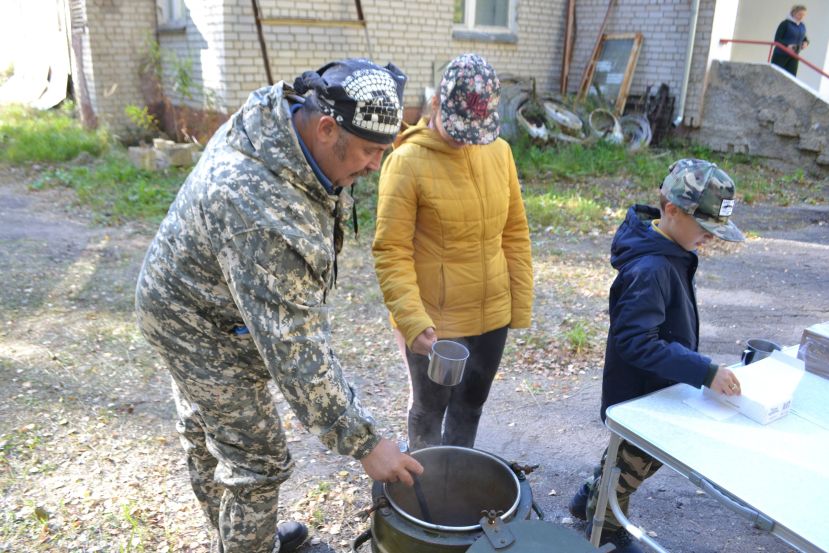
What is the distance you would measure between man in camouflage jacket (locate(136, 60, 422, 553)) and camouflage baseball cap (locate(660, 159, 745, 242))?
1.03m

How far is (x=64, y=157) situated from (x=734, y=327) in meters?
8.52

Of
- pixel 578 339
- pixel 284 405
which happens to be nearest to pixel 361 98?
pixel 284 405

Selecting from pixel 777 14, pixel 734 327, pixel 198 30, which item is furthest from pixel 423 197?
pixel 777 14

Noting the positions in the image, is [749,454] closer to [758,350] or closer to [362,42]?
[758,350]

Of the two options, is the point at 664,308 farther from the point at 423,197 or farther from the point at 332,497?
the point at 332,497

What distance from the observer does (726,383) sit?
74.9 inches

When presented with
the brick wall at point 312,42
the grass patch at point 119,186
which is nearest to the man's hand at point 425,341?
the grass patch at point 119,186

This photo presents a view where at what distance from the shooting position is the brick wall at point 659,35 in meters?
9.62

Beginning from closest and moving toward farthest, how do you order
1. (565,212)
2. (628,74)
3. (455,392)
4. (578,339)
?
(455,392), (578,339), (565,212), (628,74)

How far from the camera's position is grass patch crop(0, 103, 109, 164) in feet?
28.2

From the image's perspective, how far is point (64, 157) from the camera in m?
8.63

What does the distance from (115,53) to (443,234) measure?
28.5 feet

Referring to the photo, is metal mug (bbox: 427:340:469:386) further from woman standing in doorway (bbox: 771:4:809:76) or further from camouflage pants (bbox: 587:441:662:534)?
woman standing in doorway (bbox: 771:4:809:76)

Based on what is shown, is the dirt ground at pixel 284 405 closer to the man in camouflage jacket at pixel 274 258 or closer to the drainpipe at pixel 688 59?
the man in camouflage jacket at pixel 274 258
